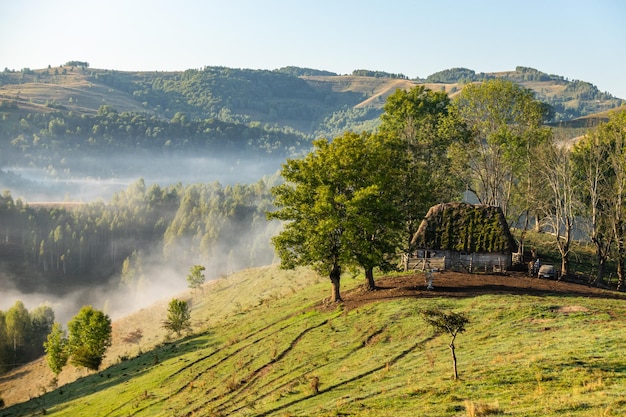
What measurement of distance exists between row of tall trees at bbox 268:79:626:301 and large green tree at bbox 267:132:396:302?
0.09 metres

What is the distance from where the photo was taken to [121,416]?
3934 centimetres

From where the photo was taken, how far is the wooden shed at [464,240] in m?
53.2

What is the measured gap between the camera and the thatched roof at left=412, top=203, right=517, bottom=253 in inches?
2101

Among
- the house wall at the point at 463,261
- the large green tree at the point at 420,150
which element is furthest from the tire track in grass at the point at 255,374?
the house wall at the point at 463,261

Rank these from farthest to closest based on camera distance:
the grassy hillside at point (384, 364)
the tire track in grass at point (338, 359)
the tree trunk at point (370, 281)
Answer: the tree trunk at point (370, 281)
the tire track in grass at point (338, 359)
the grassy hillside at point (384, 364)

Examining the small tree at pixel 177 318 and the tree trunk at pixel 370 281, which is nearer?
the tree trunk at pixel 370 281

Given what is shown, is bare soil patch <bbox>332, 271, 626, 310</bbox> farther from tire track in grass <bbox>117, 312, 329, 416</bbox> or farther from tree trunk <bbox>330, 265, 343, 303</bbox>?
tire track in grass <bbox>117, 312, 329, 416</bbox>

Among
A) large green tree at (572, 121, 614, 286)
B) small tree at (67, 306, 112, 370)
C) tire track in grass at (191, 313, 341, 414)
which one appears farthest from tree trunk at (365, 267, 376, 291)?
small tree at (67, 306, 112, 370)

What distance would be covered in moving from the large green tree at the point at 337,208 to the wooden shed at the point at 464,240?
8.50 meters

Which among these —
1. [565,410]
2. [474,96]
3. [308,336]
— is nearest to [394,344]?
[308,336]

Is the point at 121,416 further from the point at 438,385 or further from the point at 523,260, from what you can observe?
the point at 523,260

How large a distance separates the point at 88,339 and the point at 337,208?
46.4 meters

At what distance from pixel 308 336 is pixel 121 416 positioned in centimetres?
1542

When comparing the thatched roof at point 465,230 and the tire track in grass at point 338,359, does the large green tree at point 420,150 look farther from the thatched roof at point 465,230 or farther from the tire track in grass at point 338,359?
the tire track in grass at point 338,359
